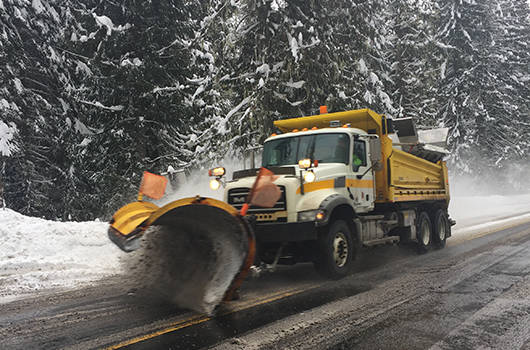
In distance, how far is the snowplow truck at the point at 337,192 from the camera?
688 centimetres

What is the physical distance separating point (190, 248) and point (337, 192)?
2741 millimetres

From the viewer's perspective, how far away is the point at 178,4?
17.8 m

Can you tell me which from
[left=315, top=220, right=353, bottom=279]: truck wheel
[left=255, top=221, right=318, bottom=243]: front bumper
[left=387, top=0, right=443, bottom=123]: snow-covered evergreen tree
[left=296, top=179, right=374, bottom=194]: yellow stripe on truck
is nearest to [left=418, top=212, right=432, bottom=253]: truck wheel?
[left=296, top=179, right=374, bottom=194]: yellow stripe on truck

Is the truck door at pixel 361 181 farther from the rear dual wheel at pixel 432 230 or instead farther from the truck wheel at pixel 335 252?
the rear dual wheel at pixel 432 230

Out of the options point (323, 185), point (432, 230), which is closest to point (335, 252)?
point (323, 185)

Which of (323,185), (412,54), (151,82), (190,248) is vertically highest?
(412,54)

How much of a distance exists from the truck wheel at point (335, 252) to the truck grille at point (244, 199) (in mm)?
803

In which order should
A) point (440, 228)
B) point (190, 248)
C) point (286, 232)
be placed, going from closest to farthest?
1. point (190, 248)
2. point (286, 232)
3. point (440, 228)

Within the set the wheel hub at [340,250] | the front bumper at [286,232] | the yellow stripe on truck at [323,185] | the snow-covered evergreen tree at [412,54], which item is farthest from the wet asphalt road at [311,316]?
the snow-covered evergreen tree at [412,54]

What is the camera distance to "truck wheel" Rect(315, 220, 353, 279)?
690cm

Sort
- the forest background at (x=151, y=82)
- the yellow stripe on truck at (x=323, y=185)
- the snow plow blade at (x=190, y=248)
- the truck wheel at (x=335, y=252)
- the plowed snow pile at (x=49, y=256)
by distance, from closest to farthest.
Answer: the snow plow blade at (x=190, y=248) → the truck wheel at (x=335, y=252) → the yellow stripe on truck at (x=323, y=185) → the plowed snow pile at (x=49, y=256) → the forest background at (x=151, y=82)

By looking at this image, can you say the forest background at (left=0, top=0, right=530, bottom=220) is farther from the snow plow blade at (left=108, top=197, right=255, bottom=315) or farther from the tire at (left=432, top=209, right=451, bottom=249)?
the snow plow blade at (left=108, top=197, right=255, bottom=315)

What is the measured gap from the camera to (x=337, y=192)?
24.3 feet

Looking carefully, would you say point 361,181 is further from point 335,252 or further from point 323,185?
point 335,252
